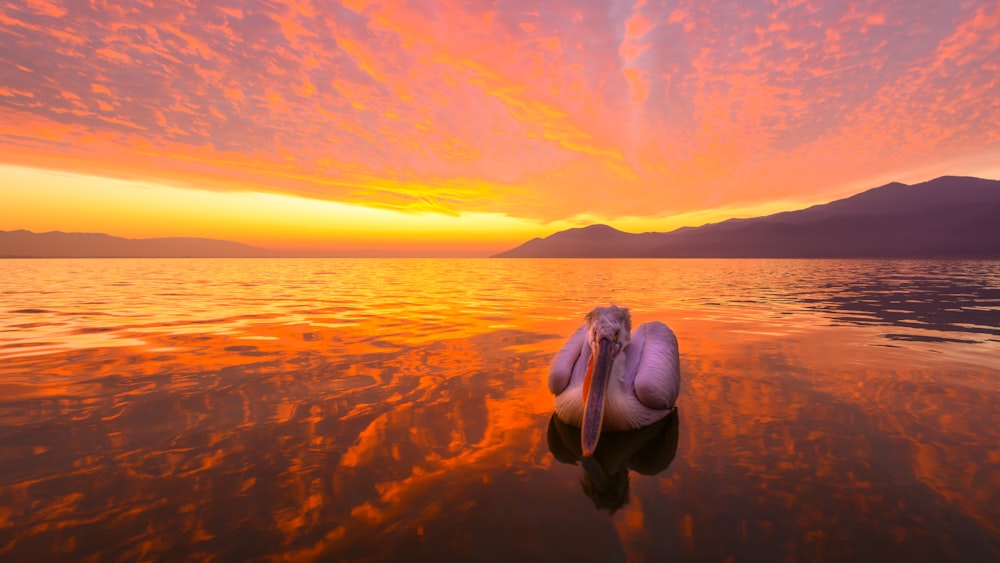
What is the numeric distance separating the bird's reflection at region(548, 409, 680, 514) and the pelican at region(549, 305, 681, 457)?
158mm

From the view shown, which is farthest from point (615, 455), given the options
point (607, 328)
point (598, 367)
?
point (607, 328)

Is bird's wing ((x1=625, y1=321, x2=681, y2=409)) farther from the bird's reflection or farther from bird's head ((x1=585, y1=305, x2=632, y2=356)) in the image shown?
bird's head ((x1=585, y1=305, x2=632, y2=356))

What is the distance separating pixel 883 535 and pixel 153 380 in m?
10.5

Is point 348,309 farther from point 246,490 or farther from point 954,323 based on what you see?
point 954,323

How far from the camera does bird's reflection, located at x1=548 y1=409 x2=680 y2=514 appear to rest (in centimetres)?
427

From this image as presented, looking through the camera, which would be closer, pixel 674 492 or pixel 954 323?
pixel 674 492

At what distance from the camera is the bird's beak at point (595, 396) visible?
4352mm

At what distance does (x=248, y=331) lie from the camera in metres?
12.8

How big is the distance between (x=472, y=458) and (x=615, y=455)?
1.75 metres

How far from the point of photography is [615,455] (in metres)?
5.11

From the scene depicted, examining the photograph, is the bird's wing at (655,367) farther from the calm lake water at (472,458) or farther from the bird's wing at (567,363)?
the bird's wing at (567,363)

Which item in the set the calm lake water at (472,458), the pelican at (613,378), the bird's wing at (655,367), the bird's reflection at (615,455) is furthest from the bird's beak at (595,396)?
the bird's wing at (655,367)

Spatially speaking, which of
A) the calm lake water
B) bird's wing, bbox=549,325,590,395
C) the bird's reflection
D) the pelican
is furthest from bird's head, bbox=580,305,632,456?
bird's wing, bbox=549,325,590,395

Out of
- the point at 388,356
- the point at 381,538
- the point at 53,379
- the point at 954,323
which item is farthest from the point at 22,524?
the point at 954,323
